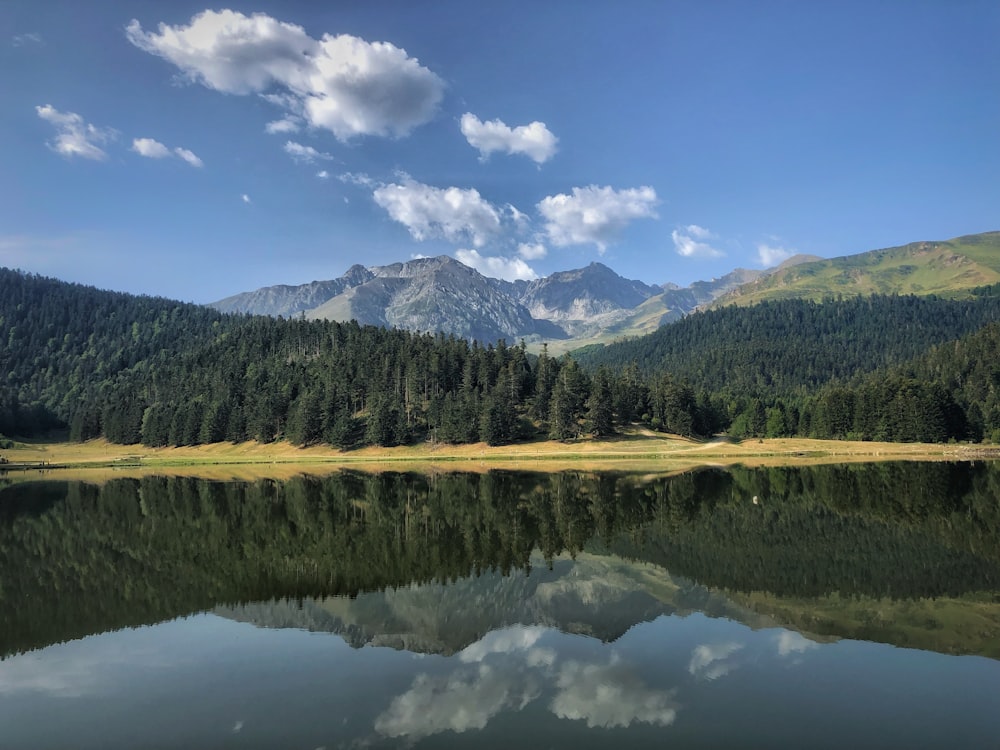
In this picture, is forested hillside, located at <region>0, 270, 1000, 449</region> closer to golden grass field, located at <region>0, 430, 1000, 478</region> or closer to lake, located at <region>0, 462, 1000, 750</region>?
Answer: golden grass field, located at <region>0, 430, 1000, 478</region>

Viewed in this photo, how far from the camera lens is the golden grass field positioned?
10062cm

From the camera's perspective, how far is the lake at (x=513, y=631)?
560 inches

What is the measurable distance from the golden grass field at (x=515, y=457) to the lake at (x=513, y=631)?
174 feet

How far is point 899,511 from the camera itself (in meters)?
43.3

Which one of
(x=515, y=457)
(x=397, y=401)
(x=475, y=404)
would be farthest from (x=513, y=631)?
(x=397, y=401)

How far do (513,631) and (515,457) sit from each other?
298 ft

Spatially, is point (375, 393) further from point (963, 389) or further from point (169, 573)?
point (963, 389)

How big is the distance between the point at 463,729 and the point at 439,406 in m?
117

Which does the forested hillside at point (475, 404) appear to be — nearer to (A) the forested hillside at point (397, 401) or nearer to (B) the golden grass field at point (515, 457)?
(A) the forested hillside at point (397, 401)

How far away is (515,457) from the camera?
112 m

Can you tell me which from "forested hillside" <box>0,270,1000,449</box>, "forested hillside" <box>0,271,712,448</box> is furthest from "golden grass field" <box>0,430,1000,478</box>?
"forested hillside" <box>0,270,1000,449</box>

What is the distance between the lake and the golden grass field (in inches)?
2087

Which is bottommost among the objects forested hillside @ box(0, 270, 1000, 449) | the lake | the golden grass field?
the golden grass field

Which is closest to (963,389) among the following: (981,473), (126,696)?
(981,473)
